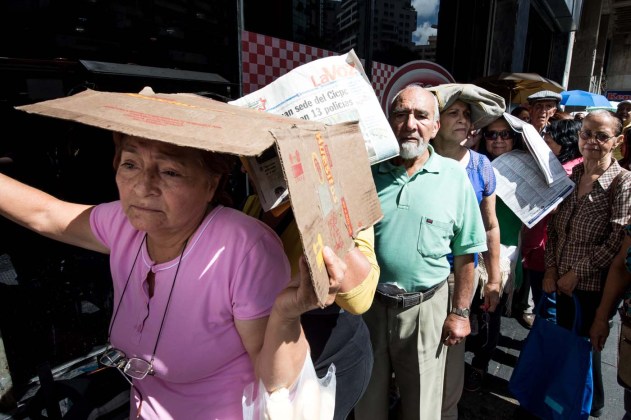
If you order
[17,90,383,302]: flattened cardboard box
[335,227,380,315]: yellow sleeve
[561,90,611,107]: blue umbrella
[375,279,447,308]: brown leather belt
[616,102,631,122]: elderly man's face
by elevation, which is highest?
[561,90,611,107]: blue umbrella

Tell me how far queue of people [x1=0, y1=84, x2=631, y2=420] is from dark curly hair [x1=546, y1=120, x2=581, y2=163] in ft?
1.79

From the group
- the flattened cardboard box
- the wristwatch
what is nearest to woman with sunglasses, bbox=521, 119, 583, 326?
the wristwatch

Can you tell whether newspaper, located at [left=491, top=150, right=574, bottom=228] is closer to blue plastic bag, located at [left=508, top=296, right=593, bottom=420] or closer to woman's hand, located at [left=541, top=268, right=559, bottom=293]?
woman's hand, located at [left=541, top=268, right=559, bottom=293]

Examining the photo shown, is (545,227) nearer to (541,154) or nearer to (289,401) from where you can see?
(541,154)

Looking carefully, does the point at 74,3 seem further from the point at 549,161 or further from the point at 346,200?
the point at 549,161

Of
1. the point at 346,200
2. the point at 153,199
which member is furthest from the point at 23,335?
the point at 346,200

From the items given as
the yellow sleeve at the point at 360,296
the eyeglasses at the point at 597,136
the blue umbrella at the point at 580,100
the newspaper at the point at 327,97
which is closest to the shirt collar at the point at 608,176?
the eyeglasses at the point at 597,136

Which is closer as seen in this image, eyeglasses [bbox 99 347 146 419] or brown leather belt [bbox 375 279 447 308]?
eyeglasses [bbox 99 347 146 419]

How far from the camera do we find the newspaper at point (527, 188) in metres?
2.49

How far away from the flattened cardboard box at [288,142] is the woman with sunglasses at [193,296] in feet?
0.46

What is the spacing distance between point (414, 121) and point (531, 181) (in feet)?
4.03

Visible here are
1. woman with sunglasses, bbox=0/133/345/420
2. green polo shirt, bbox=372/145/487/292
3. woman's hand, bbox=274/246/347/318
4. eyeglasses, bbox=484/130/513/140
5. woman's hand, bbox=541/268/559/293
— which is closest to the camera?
woman's hand, bbox=274/246/347/318

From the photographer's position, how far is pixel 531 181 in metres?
2.60

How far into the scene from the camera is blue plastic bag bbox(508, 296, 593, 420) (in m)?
2.11
